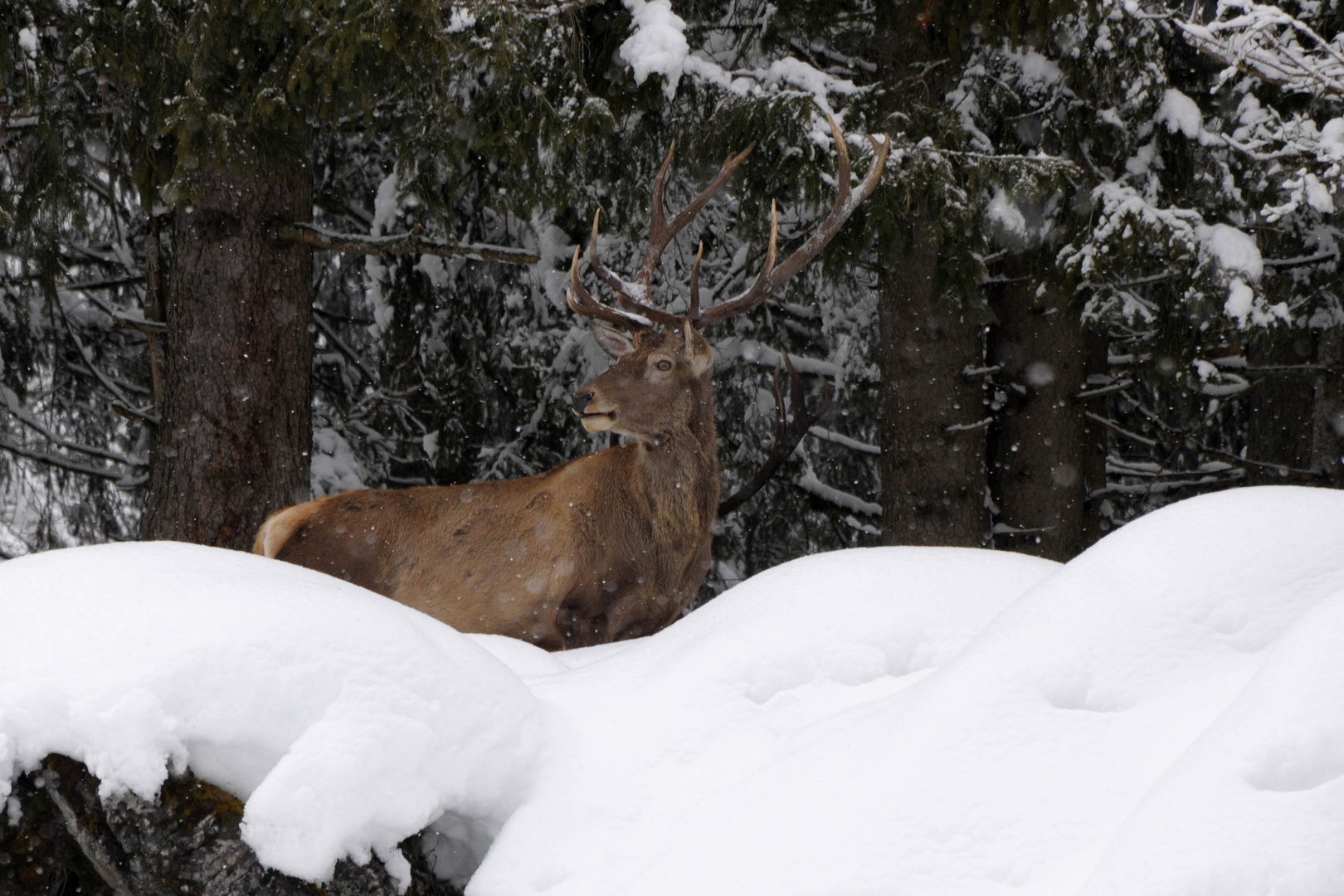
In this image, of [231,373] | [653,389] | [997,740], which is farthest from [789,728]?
[231,373]

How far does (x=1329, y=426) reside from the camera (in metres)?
8.13

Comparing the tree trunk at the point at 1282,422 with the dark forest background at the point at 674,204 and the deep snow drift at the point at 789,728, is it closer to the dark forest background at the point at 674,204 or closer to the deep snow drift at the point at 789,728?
the dark forest background at the point at 674,204

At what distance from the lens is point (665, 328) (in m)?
6.54

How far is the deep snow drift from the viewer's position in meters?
2.39

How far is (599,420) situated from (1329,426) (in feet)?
15.7

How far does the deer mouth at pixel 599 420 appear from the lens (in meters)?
6.26

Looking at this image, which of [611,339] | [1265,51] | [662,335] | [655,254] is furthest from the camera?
[611,339]

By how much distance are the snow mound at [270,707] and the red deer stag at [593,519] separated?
268cm

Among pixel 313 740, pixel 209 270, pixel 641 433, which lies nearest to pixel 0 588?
pixel 313 740

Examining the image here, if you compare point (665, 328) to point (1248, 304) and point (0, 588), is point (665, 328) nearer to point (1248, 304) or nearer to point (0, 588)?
point (1248, 304)

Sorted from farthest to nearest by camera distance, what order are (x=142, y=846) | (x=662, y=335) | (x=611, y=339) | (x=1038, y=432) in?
1. (x=1038, y=432)
2. (x=611, y=339)
3. (x=662, y=335)
4. (x=142, y=846)

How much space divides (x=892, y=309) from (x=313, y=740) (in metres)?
5.64

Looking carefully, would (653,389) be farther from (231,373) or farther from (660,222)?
(231,373)

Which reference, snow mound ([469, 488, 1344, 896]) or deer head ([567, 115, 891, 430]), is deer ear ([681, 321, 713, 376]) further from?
snow mound ([469, 488, 1344, 896])
